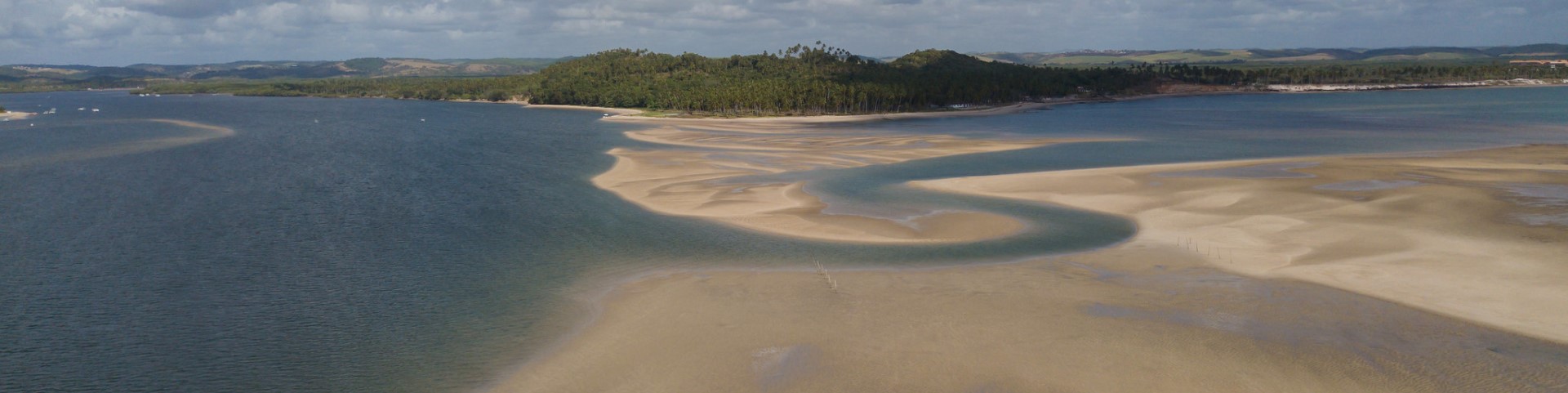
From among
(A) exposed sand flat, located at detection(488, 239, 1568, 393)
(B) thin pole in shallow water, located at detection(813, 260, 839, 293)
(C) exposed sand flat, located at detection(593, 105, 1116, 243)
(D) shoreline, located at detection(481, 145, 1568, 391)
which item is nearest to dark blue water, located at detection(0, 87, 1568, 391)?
(B) thin pole in shallow water, located at detection(813, 260, 839, 293)

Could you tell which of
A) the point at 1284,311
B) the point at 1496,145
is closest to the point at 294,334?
the point at 1284,311

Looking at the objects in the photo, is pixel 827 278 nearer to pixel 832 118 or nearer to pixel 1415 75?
pixel 832 118

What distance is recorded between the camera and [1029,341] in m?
15.6

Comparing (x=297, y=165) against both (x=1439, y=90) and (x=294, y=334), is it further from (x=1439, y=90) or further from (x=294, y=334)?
(x=1439, y=90)

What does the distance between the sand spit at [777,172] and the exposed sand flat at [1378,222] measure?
5.77m

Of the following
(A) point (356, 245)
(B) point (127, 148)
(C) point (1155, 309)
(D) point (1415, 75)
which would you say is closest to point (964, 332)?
(C) point (1155, 309)

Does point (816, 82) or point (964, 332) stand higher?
point (816, 82)

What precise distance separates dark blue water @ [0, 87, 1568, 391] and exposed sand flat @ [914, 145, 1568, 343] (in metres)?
3.33

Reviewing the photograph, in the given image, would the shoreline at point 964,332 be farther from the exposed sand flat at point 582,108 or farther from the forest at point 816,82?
the exposed sand flat at point 582,108

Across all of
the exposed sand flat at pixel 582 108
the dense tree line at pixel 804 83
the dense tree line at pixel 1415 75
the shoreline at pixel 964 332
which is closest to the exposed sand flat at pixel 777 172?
the shoreline at pixel 964 332

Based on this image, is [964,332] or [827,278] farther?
[827,278]

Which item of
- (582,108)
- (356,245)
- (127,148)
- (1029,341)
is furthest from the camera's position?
(582,108)

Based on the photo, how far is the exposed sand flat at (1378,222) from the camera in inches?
716

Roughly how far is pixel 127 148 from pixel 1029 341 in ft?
206
